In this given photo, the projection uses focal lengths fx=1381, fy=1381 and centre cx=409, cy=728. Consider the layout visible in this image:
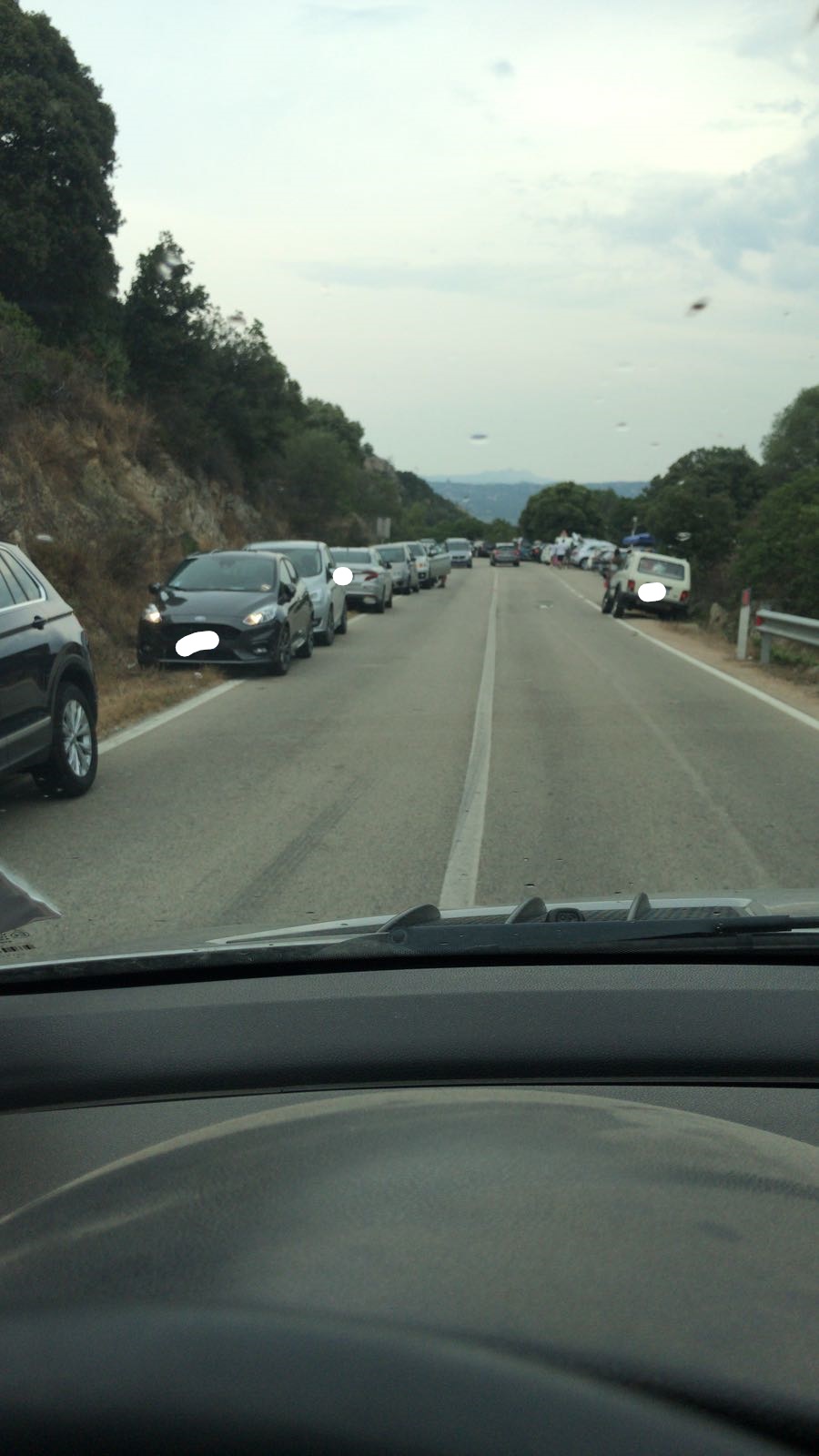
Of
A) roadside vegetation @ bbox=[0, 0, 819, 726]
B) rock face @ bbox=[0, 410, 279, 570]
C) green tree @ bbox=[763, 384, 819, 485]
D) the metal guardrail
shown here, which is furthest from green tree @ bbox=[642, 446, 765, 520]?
the metal guardrail

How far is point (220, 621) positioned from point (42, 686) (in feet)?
27.0

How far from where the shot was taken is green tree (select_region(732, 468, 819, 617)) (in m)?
28.0

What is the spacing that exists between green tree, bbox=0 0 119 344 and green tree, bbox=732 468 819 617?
17882mm

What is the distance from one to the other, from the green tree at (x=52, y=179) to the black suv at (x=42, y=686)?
25.6 metres

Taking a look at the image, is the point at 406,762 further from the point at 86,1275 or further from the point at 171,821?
the point at 86,1275

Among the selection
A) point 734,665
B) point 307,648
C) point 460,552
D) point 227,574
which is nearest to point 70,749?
point 227,574

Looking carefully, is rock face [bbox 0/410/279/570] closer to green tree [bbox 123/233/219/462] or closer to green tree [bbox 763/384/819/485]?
green tree [bbox 123/233/219/462]

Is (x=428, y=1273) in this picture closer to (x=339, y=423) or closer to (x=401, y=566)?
(x=401, y=566)

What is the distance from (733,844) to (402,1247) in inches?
266

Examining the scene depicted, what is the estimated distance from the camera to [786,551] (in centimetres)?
2912

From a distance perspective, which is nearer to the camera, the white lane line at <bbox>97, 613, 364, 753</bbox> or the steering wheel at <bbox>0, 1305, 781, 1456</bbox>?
the steering wheel at <bbox>0, 1305, 781, 1456</bbox>

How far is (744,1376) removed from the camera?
1.33 metres

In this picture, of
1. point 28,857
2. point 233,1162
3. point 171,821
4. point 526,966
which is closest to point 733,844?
point 171,821

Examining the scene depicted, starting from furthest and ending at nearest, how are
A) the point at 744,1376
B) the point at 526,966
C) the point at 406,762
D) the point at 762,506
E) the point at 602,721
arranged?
the point at 762,506 → the point at 602,721 → the point at 406,762 → the point at 526,966 → the point at 744,1376
